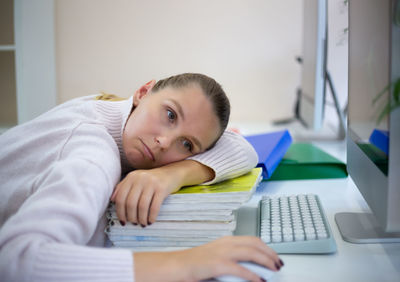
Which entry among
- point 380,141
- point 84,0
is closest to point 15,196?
point 380,141

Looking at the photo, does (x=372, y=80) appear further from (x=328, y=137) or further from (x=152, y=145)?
(x=328, y=137)

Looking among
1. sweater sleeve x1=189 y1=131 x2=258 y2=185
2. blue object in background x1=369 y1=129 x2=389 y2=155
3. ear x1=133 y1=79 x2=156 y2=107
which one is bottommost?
sweater sleeve x1=189 y1=131 x2=258 y2=185

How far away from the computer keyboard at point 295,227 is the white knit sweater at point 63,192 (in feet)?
0.39

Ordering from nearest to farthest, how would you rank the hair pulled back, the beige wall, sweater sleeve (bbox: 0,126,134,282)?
sweater sleeve (bbox: 0,126,134,282), the hair pulled back, the beige wall

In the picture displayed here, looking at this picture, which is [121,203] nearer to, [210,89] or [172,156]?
[172,156]

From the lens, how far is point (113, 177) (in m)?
0.63

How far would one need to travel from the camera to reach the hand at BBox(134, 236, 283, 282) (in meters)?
0.49

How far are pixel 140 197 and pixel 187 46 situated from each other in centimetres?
196

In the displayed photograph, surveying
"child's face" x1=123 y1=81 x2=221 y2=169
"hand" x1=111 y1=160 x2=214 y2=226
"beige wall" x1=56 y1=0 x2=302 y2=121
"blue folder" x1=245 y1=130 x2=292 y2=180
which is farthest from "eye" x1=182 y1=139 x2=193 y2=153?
"beige wall" x1=56 y1=0 x2=302 y2=121

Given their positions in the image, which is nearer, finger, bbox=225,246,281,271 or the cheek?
finger, bbox=225,246,281,271

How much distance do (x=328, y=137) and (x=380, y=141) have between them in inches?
50.7

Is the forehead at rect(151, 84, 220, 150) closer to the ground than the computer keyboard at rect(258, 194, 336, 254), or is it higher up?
higher up

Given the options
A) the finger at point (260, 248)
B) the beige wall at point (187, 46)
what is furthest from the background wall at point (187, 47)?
the finger at point (260, 248)

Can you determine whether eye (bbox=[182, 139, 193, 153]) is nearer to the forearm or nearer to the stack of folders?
the forearm
